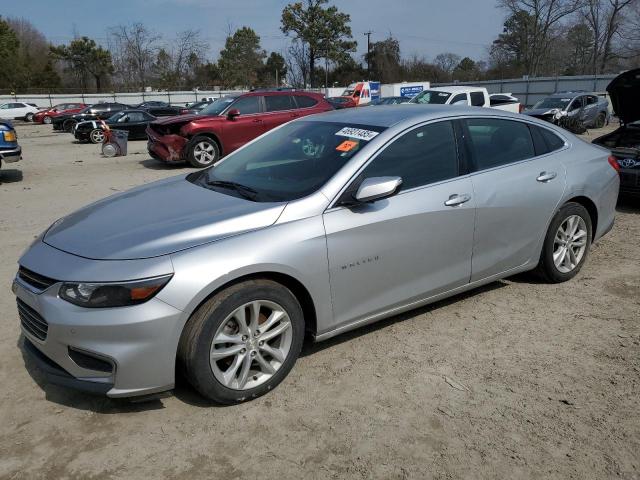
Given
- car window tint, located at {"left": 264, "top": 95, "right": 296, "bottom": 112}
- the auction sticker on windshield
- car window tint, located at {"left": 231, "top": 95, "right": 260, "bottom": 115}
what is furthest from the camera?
car window tint, located at {"left": 264, "top": 95, "right": 296, "bottom": 112}

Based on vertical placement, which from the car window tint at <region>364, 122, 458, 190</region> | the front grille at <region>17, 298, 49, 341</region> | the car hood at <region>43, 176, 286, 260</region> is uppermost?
the car window tint at <region>364, 122, 458, 190</region>

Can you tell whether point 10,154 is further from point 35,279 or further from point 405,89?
point 405,89

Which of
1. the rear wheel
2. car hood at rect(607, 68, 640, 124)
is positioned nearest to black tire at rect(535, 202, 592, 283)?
car hood at rect(607, 68, 640, 124)

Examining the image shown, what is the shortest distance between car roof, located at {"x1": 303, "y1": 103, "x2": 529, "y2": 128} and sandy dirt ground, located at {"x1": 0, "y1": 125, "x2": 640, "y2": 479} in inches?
58.6

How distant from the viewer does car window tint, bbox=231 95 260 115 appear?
495 inches

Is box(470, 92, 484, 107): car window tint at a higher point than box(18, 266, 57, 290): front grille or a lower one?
higher

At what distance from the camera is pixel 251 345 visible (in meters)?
2.95

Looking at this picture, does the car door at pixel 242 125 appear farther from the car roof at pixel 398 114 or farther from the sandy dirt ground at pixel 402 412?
the sandy dirt ground at pixel 402 412

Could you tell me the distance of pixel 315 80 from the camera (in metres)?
66.6

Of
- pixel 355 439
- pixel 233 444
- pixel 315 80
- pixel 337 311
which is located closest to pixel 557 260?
pixel 337 311

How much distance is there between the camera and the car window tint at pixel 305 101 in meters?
13.3

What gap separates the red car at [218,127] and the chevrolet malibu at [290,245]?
8.35 m

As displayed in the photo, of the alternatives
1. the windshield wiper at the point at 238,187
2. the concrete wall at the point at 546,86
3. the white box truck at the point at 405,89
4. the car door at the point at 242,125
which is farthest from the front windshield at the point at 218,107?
the concrete wall at the point at 546,86

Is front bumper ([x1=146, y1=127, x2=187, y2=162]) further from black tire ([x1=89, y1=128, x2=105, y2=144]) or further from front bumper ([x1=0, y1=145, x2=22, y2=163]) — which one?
black tire ([x1=89, y1=128, x2=105, y2=144])
